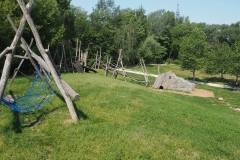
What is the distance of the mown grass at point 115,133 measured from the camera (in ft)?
22.8

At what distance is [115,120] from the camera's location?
9258 mm

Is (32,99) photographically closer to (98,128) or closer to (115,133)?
(98,128)

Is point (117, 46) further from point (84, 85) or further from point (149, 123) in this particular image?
point (149, 123)

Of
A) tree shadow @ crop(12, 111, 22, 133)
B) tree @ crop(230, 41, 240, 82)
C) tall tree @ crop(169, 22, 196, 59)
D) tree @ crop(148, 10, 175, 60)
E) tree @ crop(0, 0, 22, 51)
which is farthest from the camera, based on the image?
tree @ crop(148, 10, 175, 60)

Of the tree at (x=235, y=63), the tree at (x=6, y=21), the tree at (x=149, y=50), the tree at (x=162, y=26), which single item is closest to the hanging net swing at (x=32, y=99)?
the tree at (x=6, y=21)

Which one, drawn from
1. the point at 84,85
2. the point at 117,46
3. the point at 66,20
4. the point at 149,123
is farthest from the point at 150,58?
the point at 149,123

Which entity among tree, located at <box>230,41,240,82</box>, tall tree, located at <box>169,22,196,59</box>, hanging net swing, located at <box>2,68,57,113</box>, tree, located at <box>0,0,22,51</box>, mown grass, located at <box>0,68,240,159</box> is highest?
tall tree, located at <box>169,22,196,59</box>

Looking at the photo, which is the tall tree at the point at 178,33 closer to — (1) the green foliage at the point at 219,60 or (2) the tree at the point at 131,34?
(2) the tree at the point at 131,34

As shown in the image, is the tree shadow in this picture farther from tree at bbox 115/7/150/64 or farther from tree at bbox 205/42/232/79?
tree at bbox 115/7/150/64

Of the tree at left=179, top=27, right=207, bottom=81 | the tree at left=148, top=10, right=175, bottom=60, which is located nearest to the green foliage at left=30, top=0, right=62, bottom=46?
the tree at left=179, top=27, right=207, bottom=81

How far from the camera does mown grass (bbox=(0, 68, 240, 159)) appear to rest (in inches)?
274

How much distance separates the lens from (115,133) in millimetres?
8008

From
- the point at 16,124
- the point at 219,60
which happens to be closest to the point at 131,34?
the point at 219,60

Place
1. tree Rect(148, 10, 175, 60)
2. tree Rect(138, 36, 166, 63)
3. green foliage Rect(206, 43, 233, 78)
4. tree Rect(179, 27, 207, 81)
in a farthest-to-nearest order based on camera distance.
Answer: tree Rect(148, 10, 175, 60) < tree Rect(138, 36, 166, 63) < green foliage Rect(206, 43, 233, 78) < tree Rect(179, 27, 207, 81)
